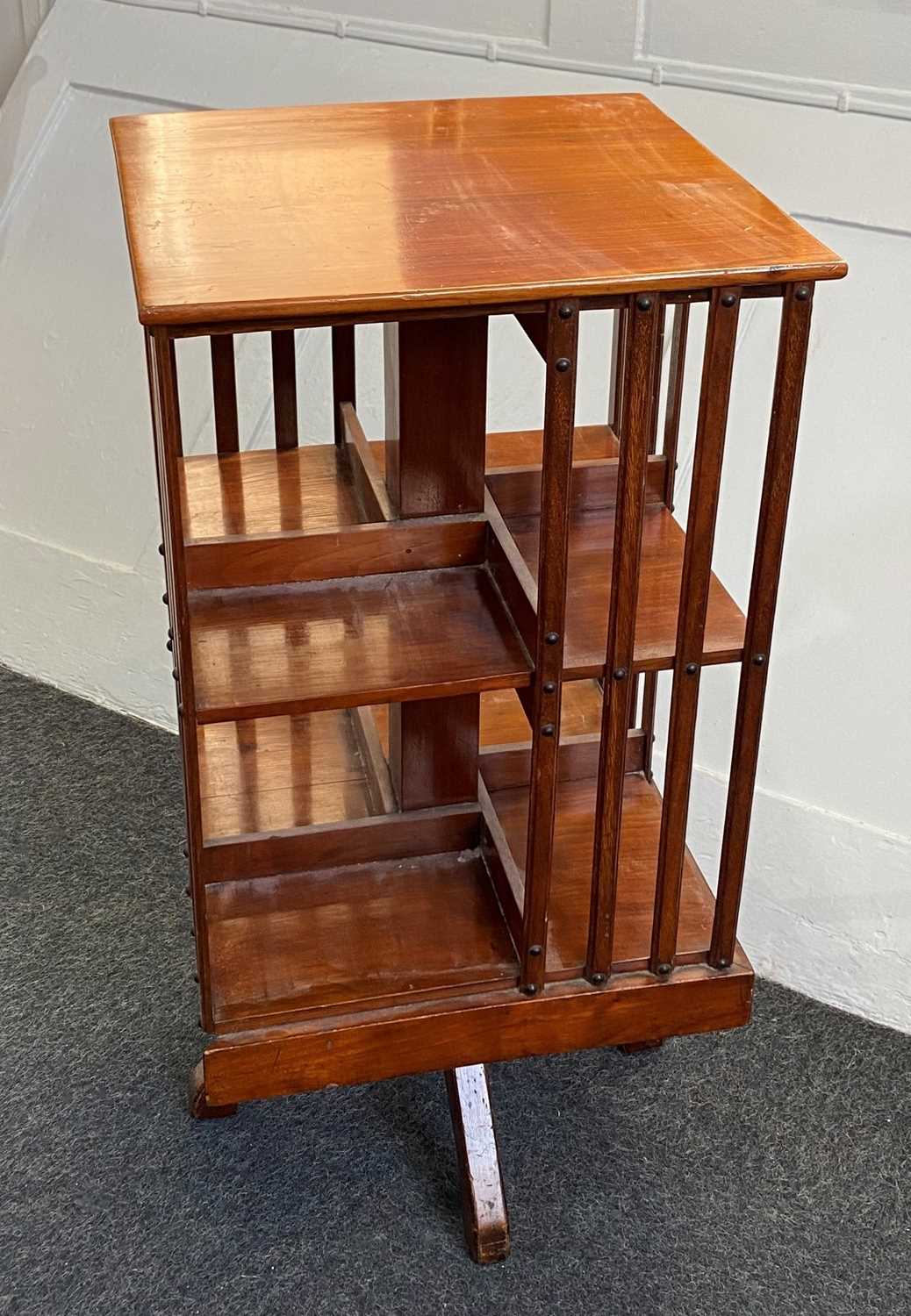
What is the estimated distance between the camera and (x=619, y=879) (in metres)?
1.69

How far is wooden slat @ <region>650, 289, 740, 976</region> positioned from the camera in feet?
4.21

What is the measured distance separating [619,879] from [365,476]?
1.72ft

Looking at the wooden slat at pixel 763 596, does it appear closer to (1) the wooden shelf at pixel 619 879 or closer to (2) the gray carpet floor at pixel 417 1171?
(1) the wooden shelf at pixel 619 879

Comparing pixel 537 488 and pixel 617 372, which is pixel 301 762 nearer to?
pixel 537 488

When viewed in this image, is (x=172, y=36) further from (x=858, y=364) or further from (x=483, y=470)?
(x=483, y=470)

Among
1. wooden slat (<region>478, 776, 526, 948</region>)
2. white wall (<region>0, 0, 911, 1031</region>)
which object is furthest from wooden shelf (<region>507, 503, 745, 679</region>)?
white wall (<region>0, 0, 911, 1031</region>)

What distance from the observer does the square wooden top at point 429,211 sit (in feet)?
4.00

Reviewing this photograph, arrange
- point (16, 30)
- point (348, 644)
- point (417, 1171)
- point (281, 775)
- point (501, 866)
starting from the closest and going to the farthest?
1. point (348, 644)
2. point (501, 866)
3. point (281, 775)
4. point (417, 1171)
5. point (16, 30)

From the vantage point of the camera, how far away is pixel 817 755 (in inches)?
90.5

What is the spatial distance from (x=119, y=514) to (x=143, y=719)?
0.43 meters

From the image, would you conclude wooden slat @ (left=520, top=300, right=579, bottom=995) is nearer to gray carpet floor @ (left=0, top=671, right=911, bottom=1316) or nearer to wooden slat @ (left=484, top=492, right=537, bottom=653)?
wooden slat @ (left=484, top=492, right=537, bottom=653)

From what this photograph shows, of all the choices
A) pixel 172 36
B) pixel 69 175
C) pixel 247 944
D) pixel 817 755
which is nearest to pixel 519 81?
pixel 172 36

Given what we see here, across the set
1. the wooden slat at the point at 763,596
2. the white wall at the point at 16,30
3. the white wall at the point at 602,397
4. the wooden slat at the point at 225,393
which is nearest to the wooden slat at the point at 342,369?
the wooden slat at the point at 225,393

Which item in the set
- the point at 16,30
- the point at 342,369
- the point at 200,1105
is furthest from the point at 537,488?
the point at 16,30
